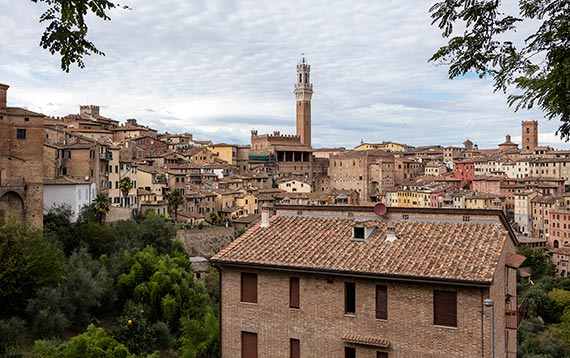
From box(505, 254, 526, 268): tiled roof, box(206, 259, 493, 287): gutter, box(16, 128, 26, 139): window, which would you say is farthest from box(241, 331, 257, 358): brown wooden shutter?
box(16, 128, 26, 139): window

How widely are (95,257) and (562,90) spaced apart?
33.0 meters

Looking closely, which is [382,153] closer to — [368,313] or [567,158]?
[567,158]

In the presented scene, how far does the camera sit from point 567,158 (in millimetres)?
87812

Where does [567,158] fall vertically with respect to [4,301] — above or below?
above

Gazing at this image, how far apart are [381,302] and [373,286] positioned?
35cm

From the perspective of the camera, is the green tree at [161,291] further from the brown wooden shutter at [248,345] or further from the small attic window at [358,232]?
the small attic window at [358,232]

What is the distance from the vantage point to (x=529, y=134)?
124 meters

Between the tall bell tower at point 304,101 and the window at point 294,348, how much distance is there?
106m

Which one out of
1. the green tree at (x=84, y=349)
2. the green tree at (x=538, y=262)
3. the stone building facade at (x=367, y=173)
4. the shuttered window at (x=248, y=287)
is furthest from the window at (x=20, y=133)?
the stone building facade at (x=367, y=173)

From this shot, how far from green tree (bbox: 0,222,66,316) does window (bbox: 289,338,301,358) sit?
16692mm

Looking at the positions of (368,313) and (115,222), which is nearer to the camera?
(368,313)

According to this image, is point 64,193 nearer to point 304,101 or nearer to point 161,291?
point 161,291

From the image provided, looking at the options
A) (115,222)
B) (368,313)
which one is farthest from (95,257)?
(368,313)

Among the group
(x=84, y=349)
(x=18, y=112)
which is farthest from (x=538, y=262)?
(x=84, y=349)
